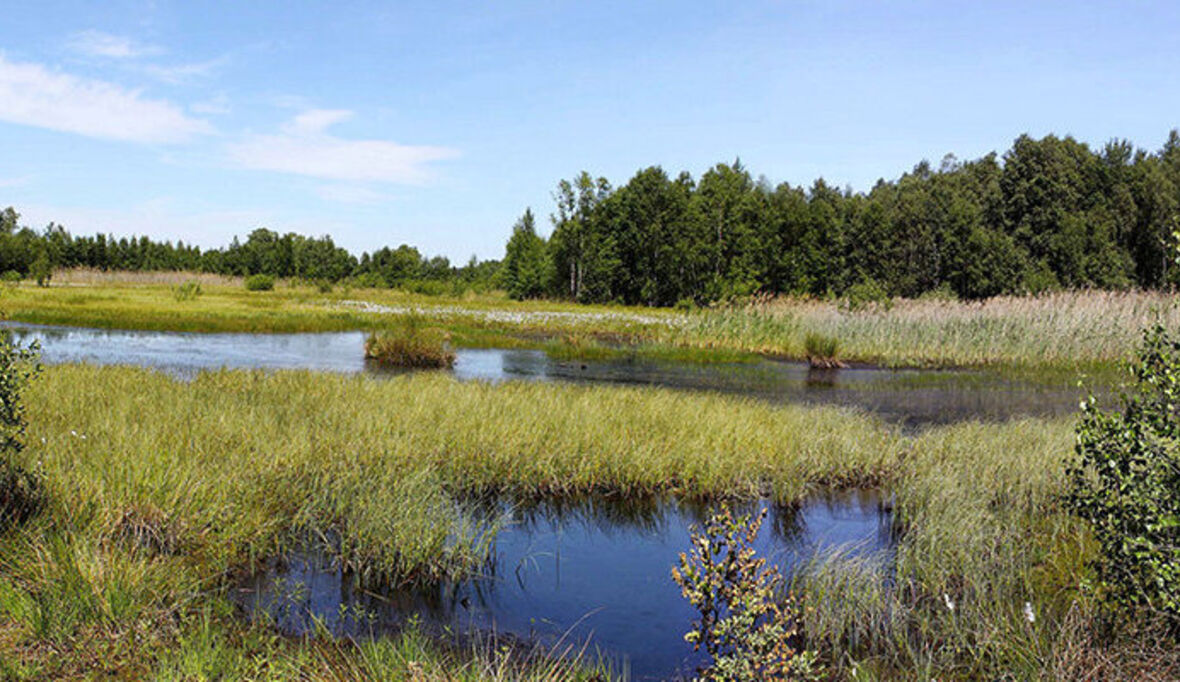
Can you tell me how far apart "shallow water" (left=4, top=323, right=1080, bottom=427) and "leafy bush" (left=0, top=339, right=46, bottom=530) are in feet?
34.2

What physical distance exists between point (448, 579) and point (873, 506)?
5524 millimetres

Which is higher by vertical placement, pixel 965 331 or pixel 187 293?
pixel 187 293

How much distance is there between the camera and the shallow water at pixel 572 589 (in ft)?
19.0

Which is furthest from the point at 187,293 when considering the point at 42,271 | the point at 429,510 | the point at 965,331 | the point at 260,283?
the point at 429,510

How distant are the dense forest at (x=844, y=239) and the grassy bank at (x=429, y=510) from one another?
51710 mm

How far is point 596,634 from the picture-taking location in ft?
19.5

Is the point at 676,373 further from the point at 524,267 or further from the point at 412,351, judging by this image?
the point at 524,267

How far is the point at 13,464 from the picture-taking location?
6879mm

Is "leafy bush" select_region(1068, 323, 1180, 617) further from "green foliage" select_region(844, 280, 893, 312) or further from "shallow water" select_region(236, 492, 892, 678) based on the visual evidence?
"green foliage" select_region(844, 280, 893, 312)

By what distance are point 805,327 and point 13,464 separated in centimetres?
2534

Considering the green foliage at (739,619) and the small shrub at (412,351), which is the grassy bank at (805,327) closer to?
the small shrub at (412,351)

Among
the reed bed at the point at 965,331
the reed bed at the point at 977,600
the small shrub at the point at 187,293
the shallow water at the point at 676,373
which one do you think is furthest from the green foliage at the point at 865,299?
the small shrub at the point at 187,293

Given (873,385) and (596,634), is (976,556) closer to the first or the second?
(596,634)

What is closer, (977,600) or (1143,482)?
(1143,482)
